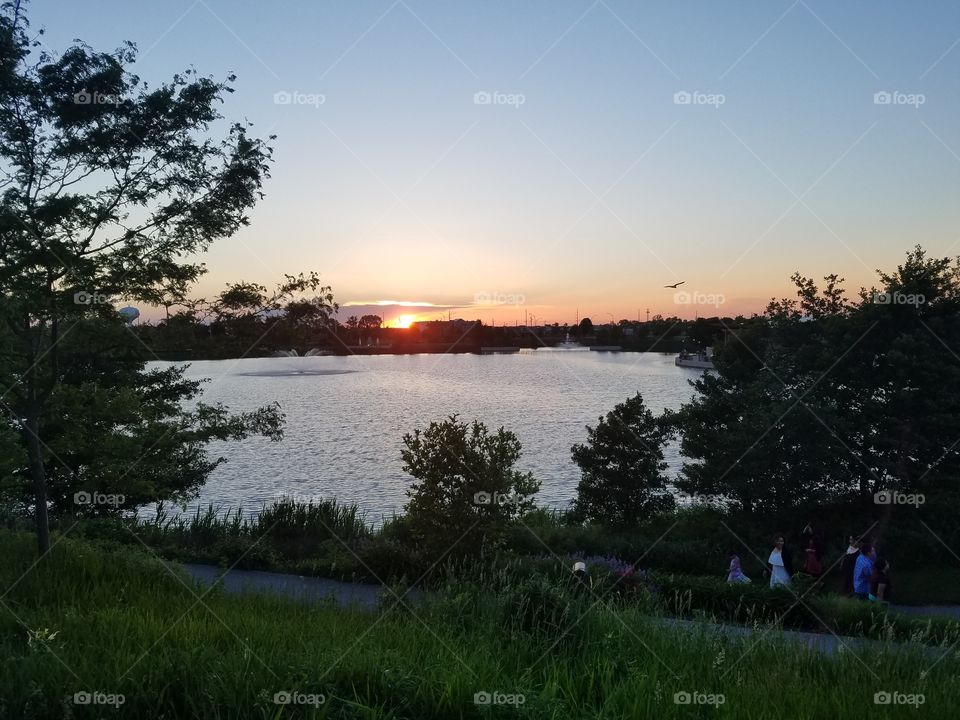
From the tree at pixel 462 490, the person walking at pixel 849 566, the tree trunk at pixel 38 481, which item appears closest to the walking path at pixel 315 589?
the person walking at pixel 849 566

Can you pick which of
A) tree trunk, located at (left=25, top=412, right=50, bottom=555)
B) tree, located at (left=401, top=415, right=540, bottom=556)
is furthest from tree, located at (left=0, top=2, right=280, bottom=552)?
tree, located at (left=401, top=415, right=540, bottom=556)

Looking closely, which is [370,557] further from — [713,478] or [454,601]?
[713,478]

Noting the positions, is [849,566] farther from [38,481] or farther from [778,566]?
[38,481]

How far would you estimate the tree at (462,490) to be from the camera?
49.3ft

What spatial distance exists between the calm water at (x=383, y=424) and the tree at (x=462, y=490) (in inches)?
408

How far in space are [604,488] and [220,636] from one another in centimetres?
1924

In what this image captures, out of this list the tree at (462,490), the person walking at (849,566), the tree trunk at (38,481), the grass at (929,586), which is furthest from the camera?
the grass at (929,586)

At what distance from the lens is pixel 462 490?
15164mm

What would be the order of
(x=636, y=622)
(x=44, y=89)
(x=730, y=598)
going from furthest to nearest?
1. (x=730, y=598)
2. (x=44, y=89)
3. (x=636, y=622)

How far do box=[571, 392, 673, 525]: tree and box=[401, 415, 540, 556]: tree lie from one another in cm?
924

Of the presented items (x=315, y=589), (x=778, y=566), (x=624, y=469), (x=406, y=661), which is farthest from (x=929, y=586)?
(x=406, y=661)

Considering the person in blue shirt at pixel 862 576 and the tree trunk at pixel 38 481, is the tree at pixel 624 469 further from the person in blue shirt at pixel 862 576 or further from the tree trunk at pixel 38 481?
the tree trunk at pixel 38 481

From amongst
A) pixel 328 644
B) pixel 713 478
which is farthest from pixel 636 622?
pixel 713 478

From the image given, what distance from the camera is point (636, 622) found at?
760 cm
